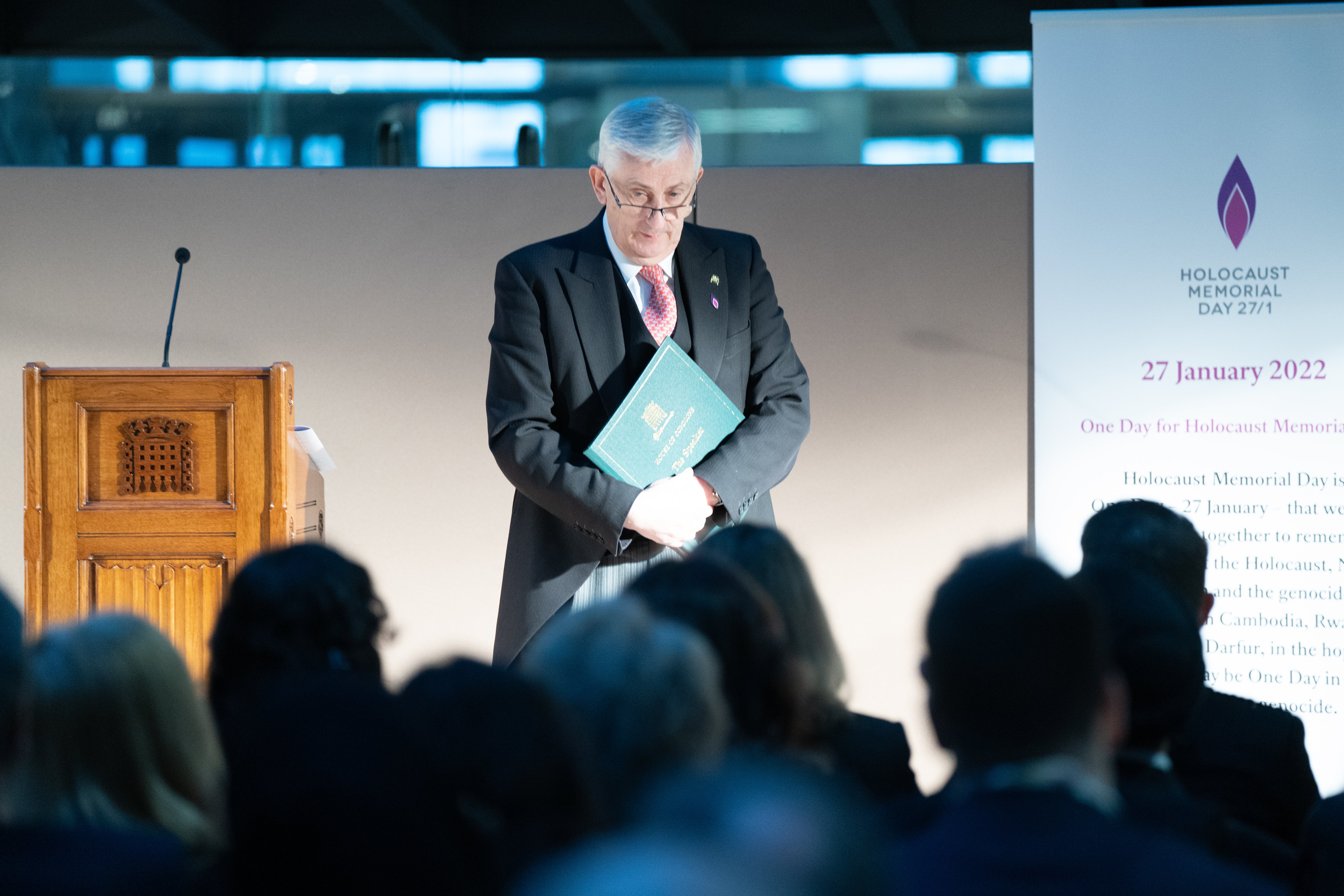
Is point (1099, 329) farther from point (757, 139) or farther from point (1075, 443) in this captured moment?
point (757, 139)

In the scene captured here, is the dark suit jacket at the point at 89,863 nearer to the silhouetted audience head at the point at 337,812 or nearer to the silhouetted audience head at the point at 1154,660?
the silhouetted audience head at the point at 337,812

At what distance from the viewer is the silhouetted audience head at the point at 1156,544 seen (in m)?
2.15

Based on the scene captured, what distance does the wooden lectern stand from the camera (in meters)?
3.52

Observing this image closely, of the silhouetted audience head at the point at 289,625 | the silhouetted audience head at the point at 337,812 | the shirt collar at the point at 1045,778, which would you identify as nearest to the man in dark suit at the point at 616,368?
the silhouetted audience head at the point at 289,625

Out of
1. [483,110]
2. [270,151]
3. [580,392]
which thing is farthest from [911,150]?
[580,392]

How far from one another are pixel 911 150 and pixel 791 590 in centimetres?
389

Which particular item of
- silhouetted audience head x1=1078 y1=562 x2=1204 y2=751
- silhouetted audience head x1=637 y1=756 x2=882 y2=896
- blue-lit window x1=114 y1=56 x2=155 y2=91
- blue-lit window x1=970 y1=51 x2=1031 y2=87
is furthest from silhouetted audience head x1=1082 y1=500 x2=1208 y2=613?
blue-lit window x1=114 y1=56 x2=155 y2=91

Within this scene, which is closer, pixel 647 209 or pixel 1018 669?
pixel 1018 669

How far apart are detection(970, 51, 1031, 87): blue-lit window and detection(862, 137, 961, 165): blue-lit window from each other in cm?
30

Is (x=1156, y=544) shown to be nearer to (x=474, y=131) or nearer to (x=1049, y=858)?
(x=1049, y=858)

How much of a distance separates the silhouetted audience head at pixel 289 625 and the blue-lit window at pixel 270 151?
13.2ft

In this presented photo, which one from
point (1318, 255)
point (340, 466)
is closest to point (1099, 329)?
point (1318, 255)

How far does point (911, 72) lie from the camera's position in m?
5.49

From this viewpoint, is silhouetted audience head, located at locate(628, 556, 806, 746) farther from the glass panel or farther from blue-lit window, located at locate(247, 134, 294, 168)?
blue-lit window, located at locate(247, 134, 294, 168)
